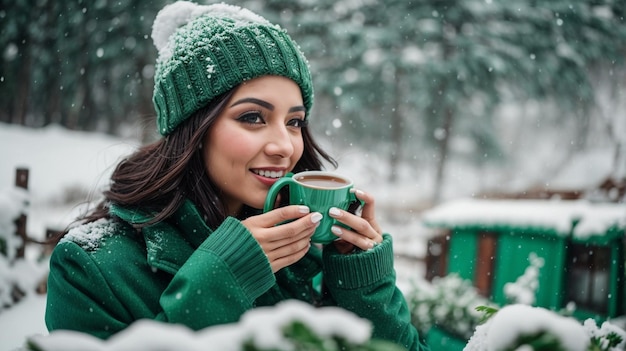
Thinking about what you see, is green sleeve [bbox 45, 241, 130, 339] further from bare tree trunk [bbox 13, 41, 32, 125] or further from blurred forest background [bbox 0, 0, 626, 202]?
bare tree trunk [bbox 13, 41, 32, 125]

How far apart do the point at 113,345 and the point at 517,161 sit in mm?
18792

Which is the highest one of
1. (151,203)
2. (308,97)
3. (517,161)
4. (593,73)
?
(593,73)

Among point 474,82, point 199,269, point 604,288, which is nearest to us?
point 199,269

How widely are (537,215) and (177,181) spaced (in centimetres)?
440

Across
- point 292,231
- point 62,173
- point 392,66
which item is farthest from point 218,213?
point 392,66

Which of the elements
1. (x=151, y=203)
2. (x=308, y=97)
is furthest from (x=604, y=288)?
(x=151, y=203)

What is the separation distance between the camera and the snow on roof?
13.4ft

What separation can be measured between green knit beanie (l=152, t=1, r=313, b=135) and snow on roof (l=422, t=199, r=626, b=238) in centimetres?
381

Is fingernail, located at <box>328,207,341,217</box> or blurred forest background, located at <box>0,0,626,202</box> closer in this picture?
fingernail, located at <box>328,207,341,217</box>

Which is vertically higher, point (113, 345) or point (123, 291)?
point (113, 345)

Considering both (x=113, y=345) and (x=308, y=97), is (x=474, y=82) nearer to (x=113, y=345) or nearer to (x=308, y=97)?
(x=308, y=97)

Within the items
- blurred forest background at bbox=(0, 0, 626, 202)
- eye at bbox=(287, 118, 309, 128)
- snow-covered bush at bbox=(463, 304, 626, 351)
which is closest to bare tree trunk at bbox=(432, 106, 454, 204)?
blurred forest background at bbox=(0, 0, 626, 202)

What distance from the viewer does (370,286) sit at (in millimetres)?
1451

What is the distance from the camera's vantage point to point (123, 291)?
4.08 ft
